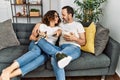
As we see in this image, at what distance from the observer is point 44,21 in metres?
2.43

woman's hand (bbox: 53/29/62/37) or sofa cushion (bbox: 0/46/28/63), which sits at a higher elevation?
woman's hand (bbox: 53/29/62/37)

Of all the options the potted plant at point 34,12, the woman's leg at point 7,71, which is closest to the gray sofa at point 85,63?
the woman's leg at point 7,71

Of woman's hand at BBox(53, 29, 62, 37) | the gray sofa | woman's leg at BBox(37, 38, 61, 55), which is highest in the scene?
woman's hand at BBox(53, 29, 62, 37)

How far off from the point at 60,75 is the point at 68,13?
878mm

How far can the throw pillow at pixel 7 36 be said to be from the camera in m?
2.45

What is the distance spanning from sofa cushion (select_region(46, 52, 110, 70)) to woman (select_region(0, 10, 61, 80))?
7.1 inches

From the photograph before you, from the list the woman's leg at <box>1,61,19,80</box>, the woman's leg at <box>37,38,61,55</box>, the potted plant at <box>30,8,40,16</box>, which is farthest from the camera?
the potted plant at <box>30,8,40,16</box>

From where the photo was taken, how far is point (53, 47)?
84.8 inches

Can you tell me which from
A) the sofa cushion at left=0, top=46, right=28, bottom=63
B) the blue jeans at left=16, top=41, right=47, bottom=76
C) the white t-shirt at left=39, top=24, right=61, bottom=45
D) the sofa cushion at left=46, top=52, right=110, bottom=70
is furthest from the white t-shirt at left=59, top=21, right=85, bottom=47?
the sofa cushion at left=0, top=46, right=28, bottom=63

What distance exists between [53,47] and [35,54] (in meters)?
0.24

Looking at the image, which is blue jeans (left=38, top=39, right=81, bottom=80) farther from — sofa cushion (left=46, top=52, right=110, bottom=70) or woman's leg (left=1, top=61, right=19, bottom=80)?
woman's leg (left=1, top=61, right=19, bottom=80)

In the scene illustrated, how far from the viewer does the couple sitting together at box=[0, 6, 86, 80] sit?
1965 mm

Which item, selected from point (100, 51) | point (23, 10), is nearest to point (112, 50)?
point (100, 51)

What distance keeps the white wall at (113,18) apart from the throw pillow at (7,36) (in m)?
1.51
